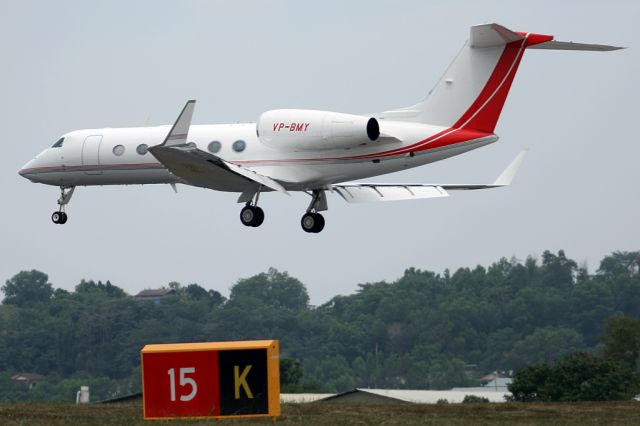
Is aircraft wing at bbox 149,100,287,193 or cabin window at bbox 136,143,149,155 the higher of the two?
cabin window at bbox 136,143,149,155

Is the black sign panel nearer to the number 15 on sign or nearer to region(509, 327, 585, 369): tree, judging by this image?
the number 15 on sign

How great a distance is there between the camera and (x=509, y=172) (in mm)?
44531

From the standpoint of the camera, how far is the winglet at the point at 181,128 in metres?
40.8

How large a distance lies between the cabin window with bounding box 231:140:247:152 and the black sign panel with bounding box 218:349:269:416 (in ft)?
43.2

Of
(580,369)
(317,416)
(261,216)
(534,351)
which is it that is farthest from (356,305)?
(317,416)

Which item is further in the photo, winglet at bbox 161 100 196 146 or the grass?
winglet at bbox 161 100 196 146

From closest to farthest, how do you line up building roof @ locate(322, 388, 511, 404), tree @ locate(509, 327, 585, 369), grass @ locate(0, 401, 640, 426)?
1. grass @ locate(0, 401, 640, 426)
2. building roof @ locate(322, 388, 511, 404)
3. tree @ locate(509, 327, 585, 369)

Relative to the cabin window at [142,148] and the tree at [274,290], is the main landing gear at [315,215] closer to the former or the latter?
the cabin window at [142,148]

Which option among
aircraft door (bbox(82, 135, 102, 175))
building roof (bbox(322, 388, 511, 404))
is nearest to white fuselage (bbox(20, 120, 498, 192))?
aircraft door (bbox(82, 135, 102, 175))

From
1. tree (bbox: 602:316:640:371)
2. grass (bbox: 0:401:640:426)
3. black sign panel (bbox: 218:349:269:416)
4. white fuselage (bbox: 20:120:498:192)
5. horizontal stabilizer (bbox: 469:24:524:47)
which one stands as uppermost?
horizontal stabilizer (bbox: 469:24:524:47)

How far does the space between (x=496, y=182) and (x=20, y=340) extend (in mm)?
78853

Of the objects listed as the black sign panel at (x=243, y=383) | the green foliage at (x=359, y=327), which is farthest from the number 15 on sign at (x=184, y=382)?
the green foliage at (x=359, y=327)

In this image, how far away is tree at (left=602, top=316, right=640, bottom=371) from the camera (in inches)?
3211

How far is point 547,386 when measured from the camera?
6309cm
